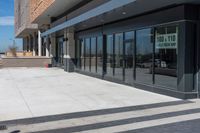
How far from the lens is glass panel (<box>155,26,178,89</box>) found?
47.6 ft

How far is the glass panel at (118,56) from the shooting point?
2008 centimetres

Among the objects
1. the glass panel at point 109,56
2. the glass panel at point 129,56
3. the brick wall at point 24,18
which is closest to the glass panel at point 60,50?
the brick wall at point 24,18

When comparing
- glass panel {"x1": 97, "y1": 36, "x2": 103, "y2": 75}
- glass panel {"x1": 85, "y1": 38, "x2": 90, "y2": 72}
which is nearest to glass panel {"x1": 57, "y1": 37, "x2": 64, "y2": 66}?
glass panel {"x1": 85, "y1": 38, "x2": 90, "y2": 72}

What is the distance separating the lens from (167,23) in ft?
48.5

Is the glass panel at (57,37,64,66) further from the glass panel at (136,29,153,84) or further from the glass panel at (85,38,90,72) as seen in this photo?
the glass panel at (136,29,153,84)

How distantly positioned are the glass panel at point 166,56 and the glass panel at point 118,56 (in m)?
4.28

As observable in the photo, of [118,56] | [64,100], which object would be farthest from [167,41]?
[118,56]

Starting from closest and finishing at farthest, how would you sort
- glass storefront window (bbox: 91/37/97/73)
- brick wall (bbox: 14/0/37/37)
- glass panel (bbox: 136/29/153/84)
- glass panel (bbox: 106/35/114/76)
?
glass panel (bbox: 136/29/153/84)
glass panel (bbox: 106/35/114/76)
glass storefront window (bbox: 91/37/97/73)
brick wall (bbox: 14/0/37/37)

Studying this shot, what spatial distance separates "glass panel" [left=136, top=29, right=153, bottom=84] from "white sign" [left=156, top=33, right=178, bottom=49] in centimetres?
71

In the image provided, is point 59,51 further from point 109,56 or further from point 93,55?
point 109,56

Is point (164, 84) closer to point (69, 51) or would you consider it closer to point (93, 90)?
point (93, 90)

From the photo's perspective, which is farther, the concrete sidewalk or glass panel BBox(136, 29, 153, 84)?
glass panel BBox(136, 29, 153, 84)

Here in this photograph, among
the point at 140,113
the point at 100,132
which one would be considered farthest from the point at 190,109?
the point at 100,132

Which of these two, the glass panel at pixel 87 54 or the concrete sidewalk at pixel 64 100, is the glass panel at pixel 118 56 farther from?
the glass panel at pixel 87 54
